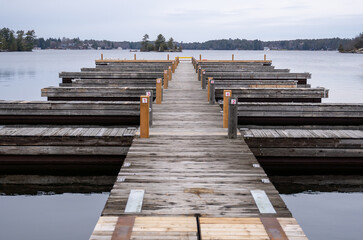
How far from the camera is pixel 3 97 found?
4022cm

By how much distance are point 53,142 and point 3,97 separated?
33203mm

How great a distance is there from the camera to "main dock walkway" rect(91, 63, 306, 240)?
5.44 m

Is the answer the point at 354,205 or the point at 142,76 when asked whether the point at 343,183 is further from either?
the point at 142,76

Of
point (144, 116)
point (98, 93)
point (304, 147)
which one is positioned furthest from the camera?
point (98, 93)

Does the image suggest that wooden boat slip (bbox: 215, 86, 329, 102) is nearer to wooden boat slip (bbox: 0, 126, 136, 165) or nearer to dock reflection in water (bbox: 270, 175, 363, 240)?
dock reflection in water (bbox: 270, 175, 363, 240)

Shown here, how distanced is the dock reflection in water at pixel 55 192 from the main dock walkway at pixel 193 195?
216 centimetres

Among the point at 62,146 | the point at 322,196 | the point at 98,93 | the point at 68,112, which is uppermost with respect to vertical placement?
the point at 98,93

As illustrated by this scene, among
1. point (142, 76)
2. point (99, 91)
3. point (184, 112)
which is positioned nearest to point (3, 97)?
point (142, 76)

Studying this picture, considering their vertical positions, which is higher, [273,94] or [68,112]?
[273,94]

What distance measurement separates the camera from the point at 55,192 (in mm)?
11078

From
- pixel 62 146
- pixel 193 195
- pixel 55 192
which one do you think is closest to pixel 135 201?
pixel 193 195

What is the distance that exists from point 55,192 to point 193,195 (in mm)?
5864

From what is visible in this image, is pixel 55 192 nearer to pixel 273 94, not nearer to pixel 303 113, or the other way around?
pixel 303 113

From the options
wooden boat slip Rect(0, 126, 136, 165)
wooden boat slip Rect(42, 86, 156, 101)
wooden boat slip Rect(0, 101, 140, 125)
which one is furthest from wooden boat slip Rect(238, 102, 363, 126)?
wooden boat slip Rect(42, 86, 156, 101)
